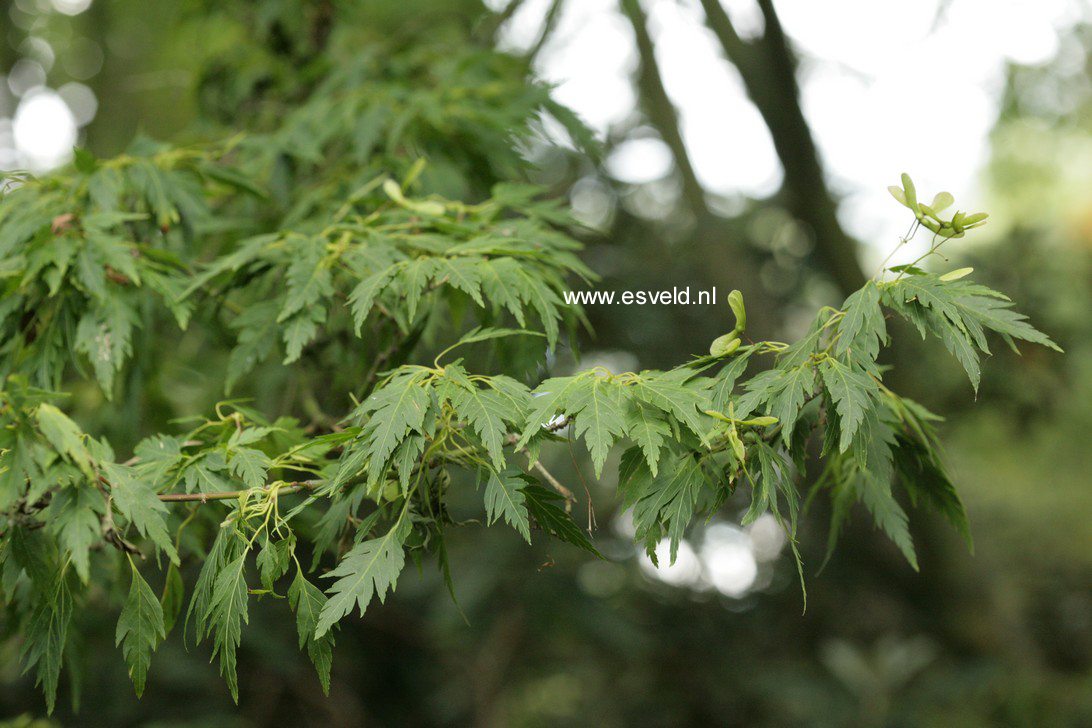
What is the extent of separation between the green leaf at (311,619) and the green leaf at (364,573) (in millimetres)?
25

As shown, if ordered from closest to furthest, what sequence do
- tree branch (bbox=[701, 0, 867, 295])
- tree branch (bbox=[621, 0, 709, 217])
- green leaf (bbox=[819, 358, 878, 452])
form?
green leaf (bbox=[819, 358, 878, 452])
tree branch (bbox=[701, 0, 867, 295])
tree branch (bbox=[621, 0, 709, 217])

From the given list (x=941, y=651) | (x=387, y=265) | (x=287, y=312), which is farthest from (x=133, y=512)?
(x=941, y=651)

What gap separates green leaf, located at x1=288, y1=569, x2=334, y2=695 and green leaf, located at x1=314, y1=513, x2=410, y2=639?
0.08ft

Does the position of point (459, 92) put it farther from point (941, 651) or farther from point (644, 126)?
point (941, 651)

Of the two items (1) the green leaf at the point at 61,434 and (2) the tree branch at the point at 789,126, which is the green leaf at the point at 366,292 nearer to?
(1) the green leaf at the point at 61,434

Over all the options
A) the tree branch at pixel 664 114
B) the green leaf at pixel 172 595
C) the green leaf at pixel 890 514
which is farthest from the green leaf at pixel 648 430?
the tree branch at pixel 664 114

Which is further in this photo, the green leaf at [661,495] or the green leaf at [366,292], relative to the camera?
the green leaf at [366,292]

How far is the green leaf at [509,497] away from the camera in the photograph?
3.85ft

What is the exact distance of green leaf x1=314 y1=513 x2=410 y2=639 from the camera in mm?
1127

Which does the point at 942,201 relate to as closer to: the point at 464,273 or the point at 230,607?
the point at 464,273

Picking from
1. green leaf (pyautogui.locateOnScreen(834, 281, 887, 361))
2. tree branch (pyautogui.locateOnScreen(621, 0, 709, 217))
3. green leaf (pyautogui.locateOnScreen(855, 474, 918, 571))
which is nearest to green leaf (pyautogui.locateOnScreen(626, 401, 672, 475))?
green leaf (pyautogui.locateOnScreen(834, 281, 887, 361))

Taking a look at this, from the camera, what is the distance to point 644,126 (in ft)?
13.5

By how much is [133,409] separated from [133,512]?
2.61 feet

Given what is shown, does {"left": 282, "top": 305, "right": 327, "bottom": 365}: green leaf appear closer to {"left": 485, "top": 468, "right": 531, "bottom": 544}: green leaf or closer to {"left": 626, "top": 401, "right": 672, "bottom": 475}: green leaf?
A: {"left": 485, "top": 468, "right": 531, "bottom": 544}: green leaf
